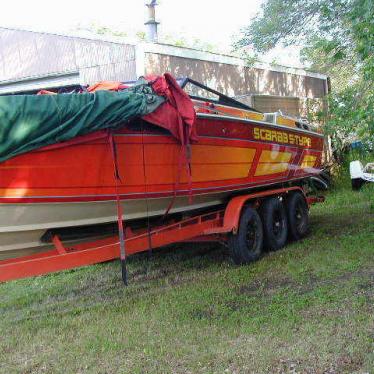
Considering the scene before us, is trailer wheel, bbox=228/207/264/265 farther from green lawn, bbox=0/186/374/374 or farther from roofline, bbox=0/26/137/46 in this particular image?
roofline, bbox=0/26/137/46

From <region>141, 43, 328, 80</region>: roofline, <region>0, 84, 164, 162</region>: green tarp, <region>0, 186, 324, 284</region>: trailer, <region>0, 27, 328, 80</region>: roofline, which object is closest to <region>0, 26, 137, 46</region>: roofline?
<region>0, 27, 328, 80</region>: roofline

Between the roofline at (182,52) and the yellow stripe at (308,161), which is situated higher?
the roofline at (182,52)

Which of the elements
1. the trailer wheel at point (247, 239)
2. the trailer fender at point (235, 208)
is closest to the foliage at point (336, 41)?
the trailer fender at point (235, 208)

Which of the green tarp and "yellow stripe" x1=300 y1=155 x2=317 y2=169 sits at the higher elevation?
the green tarp

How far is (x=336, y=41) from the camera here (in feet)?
24.0

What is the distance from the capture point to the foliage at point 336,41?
650 centimetres

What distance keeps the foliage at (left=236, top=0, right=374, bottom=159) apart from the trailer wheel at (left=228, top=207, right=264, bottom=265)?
167cm

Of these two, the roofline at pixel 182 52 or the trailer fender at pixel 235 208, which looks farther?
the roofline at pixel 182 52

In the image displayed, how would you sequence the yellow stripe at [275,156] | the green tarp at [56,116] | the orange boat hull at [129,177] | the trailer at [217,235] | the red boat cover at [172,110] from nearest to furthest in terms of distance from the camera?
the green tarp at [56,116], the orange boat hull at [129,177], the trailer at [217,235], the red boat cover at [172,110], the yellow stripe at [275,156]

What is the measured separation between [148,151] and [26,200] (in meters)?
1.39

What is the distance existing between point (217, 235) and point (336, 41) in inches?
116

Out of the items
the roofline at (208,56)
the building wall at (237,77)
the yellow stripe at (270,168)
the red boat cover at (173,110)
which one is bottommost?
the yellow stripe at (270,168)

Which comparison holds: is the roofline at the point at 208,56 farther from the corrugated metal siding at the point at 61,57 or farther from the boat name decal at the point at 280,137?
the boat name decal at the point at 280,137

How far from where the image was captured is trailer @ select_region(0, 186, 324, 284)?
5.30 m
